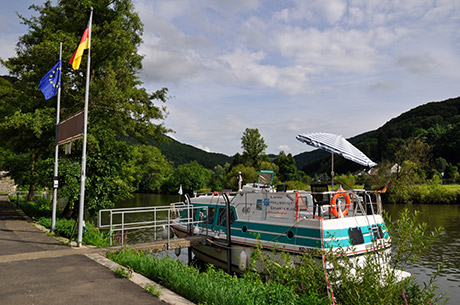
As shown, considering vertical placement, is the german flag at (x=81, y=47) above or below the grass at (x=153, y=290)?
above

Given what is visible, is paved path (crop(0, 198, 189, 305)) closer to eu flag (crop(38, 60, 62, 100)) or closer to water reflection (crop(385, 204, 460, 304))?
eu flag (crop(38, 60, 62, 100))

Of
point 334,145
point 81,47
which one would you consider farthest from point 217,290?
point 81,47

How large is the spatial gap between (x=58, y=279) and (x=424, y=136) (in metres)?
117

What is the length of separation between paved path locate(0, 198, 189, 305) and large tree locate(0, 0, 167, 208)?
778cm

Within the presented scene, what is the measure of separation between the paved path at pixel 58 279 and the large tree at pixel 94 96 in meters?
7.78

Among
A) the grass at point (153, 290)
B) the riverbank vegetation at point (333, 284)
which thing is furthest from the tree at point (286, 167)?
the grass at point (153, 290)

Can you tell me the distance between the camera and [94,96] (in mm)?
19516

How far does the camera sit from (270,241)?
480 inches

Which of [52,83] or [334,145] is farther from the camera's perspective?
[52,83]

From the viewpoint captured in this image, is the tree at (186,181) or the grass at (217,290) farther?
the tree at (186,181)

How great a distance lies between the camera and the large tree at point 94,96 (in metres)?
19.0

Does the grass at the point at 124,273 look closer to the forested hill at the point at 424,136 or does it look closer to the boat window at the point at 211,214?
the boat window at the point at 211,214

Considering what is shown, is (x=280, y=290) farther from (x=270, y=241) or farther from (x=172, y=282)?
(x=270, y=241)

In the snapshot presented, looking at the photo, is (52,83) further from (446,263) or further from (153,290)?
(446,263)
